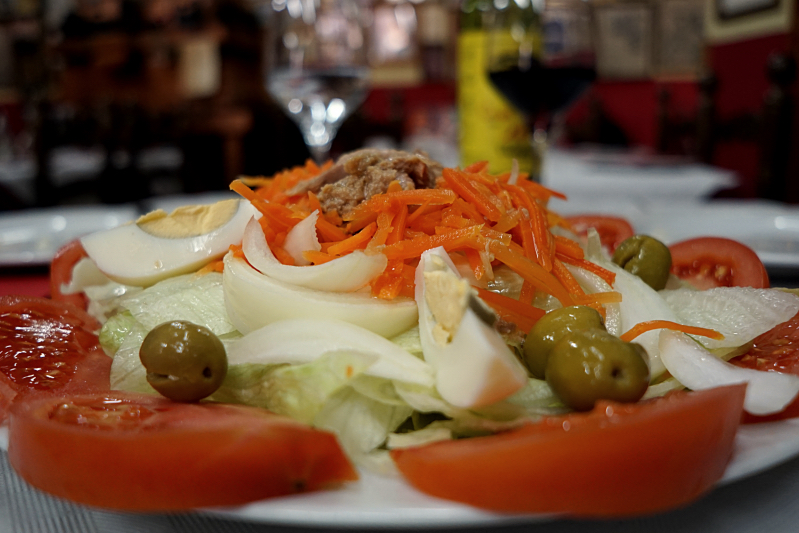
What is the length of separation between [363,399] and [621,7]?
405 inches

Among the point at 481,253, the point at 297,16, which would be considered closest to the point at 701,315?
the point at 481,253

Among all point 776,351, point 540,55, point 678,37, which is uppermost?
point 678,37

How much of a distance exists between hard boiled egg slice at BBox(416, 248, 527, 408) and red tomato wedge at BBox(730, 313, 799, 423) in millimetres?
442

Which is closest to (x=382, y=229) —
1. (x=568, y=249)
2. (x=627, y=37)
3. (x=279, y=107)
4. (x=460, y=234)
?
(x=460, y=234)

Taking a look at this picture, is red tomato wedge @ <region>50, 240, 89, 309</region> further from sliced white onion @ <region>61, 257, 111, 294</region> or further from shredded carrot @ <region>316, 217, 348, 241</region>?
shredded carrot @ <region>316, 217, 348, 241</region>

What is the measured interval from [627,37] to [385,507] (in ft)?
34.4

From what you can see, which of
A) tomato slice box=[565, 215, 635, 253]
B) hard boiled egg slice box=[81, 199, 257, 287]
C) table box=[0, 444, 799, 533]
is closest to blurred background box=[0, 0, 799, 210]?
tomato slice box=[565, 215, 635, 253]

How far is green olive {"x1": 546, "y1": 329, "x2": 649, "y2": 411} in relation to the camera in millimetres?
877

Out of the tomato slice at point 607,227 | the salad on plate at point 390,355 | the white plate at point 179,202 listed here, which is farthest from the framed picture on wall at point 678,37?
the salad on plate at point 390,355

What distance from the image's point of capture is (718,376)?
936 millimetres

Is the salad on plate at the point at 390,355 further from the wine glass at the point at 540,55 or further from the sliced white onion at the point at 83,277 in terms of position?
the wine glass at the point at 540,55

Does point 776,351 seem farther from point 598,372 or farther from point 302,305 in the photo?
point 302,305

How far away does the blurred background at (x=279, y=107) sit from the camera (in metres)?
4.82

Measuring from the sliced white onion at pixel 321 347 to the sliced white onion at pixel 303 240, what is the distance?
0.19 meters
